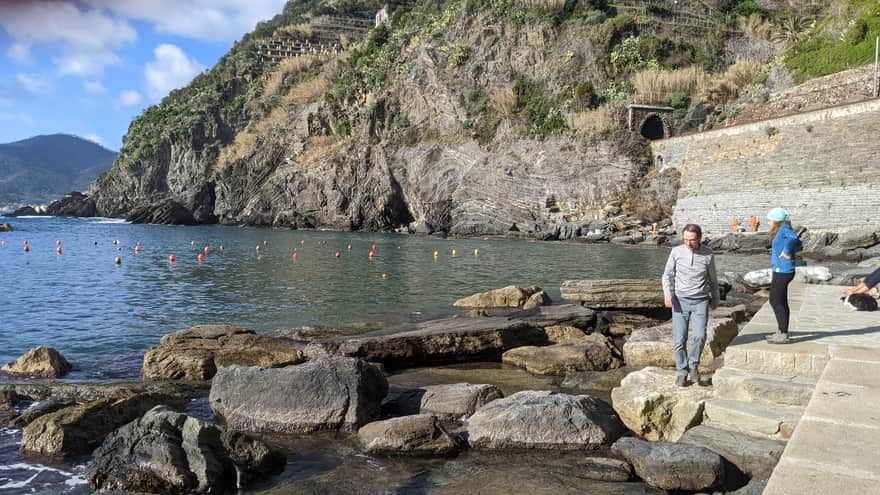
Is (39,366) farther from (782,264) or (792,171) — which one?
(792,171)

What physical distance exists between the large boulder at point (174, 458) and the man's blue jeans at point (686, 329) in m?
4.76

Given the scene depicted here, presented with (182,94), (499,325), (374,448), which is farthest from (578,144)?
(182,94)

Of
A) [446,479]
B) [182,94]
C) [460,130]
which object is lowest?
[446,479]

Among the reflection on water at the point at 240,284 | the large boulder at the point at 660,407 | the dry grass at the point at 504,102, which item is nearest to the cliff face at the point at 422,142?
the dry grass at the point at 504,102

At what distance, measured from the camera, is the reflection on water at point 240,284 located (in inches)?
575

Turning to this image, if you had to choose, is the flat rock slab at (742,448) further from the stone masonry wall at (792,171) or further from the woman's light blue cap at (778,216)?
the stone masonry wall at (792,171)

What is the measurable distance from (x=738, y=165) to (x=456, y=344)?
33247 mm

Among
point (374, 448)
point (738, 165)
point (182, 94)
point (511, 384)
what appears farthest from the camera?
point (182, 94)

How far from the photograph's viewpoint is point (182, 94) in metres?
100

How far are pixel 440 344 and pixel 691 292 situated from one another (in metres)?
5.09

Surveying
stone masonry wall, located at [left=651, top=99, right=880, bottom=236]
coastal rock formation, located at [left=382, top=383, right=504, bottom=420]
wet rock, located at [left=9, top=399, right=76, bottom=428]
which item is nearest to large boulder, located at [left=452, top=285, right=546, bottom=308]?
coastal rock formation, located at [left=382, top=383, right=504, bottom=420]

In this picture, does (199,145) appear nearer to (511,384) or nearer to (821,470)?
(511,384)

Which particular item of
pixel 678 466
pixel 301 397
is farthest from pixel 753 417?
pixel 301 397

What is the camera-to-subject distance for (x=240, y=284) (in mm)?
22859
